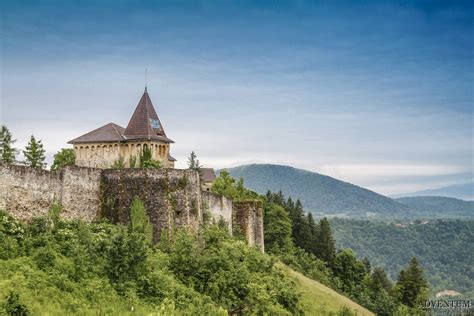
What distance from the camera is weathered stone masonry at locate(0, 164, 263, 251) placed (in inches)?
1183

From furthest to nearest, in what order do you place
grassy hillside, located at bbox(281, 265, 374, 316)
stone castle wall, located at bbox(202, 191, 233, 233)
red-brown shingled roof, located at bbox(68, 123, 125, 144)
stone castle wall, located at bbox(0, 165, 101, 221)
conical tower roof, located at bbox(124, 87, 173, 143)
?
red-brown shingled roof, located at bbox(68, 123, 125, 144) → conical tower roof, located at bbox(124, 87, 173, 143) → grassy hillside, located at bbox(281, 265, 374, 316) → stone castle wall, located at bbox(202, 191, 233, 233) → stone castle wall, located at bbox(0, 165, 101, 221)

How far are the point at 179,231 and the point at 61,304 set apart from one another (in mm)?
12660

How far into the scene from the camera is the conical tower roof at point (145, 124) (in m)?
49.1

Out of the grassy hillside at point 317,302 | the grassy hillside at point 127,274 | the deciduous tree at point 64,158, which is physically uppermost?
the deciduous tree at point 64,158

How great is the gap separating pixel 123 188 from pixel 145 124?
14.0 meters

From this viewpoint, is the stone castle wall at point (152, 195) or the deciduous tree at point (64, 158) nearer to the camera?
the stone castle wall at point (152, 195)

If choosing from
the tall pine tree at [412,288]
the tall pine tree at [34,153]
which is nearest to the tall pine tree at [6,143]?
the tall pine tree at [34,153]

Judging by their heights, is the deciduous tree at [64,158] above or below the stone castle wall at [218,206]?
above

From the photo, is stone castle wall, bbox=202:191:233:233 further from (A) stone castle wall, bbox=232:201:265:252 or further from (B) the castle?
(A) stone castle wall, bbox=232:201:265:252

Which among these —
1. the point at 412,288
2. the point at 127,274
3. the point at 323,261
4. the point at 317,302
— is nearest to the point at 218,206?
the point at 317,302

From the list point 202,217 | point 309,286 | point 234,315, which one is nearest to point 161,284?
point 234,315

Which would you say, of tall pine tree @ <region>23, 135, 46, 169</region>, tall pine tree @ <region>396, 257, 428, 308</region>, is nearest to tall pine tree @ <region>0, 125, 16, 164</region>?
tall pine tree @ <region>23, 135, 46, 169</region>

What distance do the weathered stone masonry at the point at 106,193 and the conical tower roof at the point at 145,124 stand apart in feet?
30.9

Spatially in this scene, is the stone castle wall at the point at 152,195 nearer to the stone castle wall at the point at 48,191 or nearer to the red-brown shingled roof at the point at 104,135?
the stone castle wall at the point at 48,191
